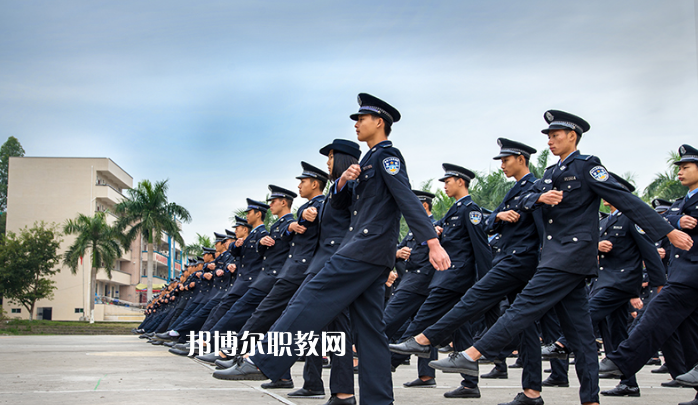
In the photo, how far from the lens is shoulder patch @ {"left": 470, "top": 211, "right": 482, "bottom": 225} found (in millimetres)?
7018

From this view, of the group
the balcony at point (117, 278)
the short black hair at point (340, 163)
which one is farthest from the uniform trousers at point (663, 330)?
the balcony at point (117, 278)

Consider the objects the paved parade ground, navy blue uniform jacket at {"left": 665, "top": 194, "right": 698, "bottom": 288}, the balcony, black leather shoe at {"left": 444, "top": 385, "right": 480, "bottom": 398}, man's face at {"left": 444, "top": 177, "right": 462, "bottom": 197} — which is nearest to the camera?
the paved parade ground

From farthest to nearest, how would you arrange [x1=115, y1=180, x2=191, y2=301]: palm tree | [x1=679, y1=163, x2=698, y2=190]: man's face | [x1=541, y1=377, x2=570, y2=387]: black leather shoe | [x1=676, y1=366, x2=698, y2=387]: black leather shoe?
[x1=115, y1=180, x2=191, y2=301]: palm tree → [x1=541, y1=377, x2=570, y2=387]: black leather shoe → [x1=679, y1=163, x2=698, y2=190]: man's face → [x1=676, y1=366, x2=698, y2=387]: black leather shoe

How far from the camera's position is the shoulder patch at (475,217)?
23.0ft

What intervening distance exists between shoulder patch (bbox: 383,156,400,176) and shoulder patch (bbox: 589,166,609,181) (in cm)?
169

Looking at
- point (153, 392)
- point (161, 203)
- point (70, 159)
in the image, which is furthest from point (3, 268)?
point (153, 392)

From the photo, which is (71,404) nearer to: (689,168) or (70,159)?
(689,168)

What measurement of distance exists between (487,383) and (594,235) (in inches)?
115

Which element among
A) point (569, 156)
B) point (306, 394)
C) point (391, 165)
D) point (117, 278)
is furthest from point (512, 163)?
point (117, 278)

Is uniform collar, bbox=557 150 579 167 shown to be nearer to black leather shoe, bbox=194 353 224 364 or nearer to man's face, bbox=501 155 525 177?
man's face, bbox=501 155 525 177

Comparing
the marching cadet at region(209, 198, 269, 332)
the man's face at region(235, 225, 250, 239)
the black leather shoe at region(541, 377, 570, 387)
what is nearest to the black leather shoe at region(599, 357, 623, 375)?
the black leather shoe at region(541, 377, 570, 387)

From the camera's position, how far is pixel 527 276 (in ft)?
19.3

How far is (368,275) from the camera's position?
4.29m

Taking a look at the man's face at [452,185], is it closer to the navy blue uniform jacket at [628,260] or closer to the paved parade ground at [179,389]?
the navy blue uniform jacket at [628,260]
